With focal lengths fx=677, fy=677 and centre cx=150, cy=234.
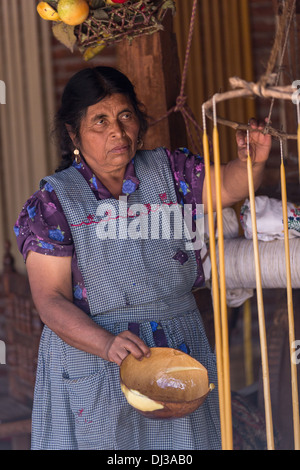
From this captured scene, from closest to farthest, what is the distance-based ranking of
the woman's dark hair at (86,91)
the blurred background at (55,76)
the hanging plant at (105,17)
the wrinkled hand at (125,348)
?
the wrinkled hand at (125,348), the woman's dark hair at (86,91), the hanging plant at (105,17), the blurred background at (55,76)

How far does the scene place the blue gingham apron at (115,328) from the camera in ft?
5.77

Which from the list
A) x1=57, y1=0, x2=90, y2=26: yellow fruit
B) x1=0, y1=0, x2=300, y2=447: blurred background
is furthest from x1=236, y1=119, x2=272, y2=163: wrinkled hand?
x1=0, y1=0, x2=300, y2=447: blurred background

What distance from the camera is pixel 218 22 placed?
11.0 feet

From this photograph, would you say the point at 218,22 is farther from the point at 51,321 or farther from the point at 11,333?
the point at 51,321

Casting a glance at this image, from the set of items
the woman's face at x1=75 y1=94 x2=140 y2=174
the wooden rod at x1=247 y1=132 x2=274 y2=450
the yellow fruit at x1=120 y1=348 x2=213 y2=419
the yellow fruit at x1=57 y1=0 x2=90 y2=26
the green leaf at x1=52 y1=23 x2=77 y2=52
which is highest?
the yellow fruit at x1=57 y1=0 x2=90 y2=26

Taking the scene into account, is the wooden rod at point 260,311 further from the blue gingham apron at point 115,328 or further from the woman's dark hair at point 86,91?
the woman's dark hair at point 86,91

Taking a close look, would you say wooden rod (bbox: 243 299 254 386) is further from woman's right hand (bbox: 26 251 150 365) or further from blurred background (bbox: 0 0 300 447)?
woman's right hand (bbox: 26 251 150 365)

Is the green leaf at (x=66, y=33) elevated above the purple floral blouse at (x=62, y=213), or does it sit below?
above

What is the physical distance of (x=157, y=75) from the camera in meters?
2.34

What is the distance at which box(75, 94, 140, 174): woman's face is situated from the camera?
1.83 metres

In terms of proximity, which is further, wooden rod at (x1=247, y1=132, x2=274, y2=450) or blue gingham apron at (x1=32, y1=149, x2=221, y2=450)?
blue gingham apron at (x1=32, y1=149, x2=221, y2=450)

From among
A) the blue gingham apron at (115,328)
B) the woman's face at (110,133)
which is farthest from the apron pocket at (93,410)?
the woman's face at (110,133)

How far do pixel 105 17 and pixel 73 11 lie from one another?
0.11 metres
